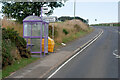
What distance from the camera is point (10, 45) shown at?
41.2 ft

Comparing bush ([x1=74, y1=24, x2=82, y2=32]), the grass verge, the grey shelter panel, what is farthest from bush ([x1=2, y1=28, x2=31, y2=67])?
bush ([x1=74, y1=24, x2=82, y2=32])

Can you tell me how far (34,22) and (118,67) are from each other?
6.88m

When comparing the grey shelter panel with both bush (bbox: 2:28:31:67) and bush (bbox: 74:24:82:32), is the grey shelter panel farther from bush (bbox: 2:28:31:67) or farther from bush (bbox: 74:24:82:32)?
bush (bbox: 74:24:82:32)

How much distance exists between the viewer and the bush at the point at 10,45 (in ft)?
36.4

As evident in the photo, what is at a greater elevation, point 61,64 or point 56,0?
point 56,0

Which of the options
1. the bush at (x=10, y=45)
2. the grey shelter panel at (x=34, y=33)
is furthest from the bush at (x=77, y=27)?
the bush at (x=10, y=45)

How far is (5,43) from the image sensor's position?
11836 mm

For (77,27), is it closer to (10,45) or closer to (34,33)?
(34,33)

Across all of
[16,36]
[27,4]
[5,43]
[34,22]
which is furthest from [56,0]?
[5,43]

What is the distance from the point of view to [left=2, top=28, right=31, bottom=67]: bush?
436 inches

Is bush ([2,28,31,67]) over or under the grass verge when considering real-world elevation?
over

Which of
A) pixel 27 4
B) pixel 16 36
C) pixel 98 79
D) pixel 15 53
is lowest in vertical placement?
pixel 98 79

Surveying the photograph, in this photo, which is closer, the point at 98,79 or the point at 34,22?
the point at 98,79

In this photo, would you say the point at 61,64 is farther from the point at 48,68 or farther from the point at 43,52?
the point at 43,52
